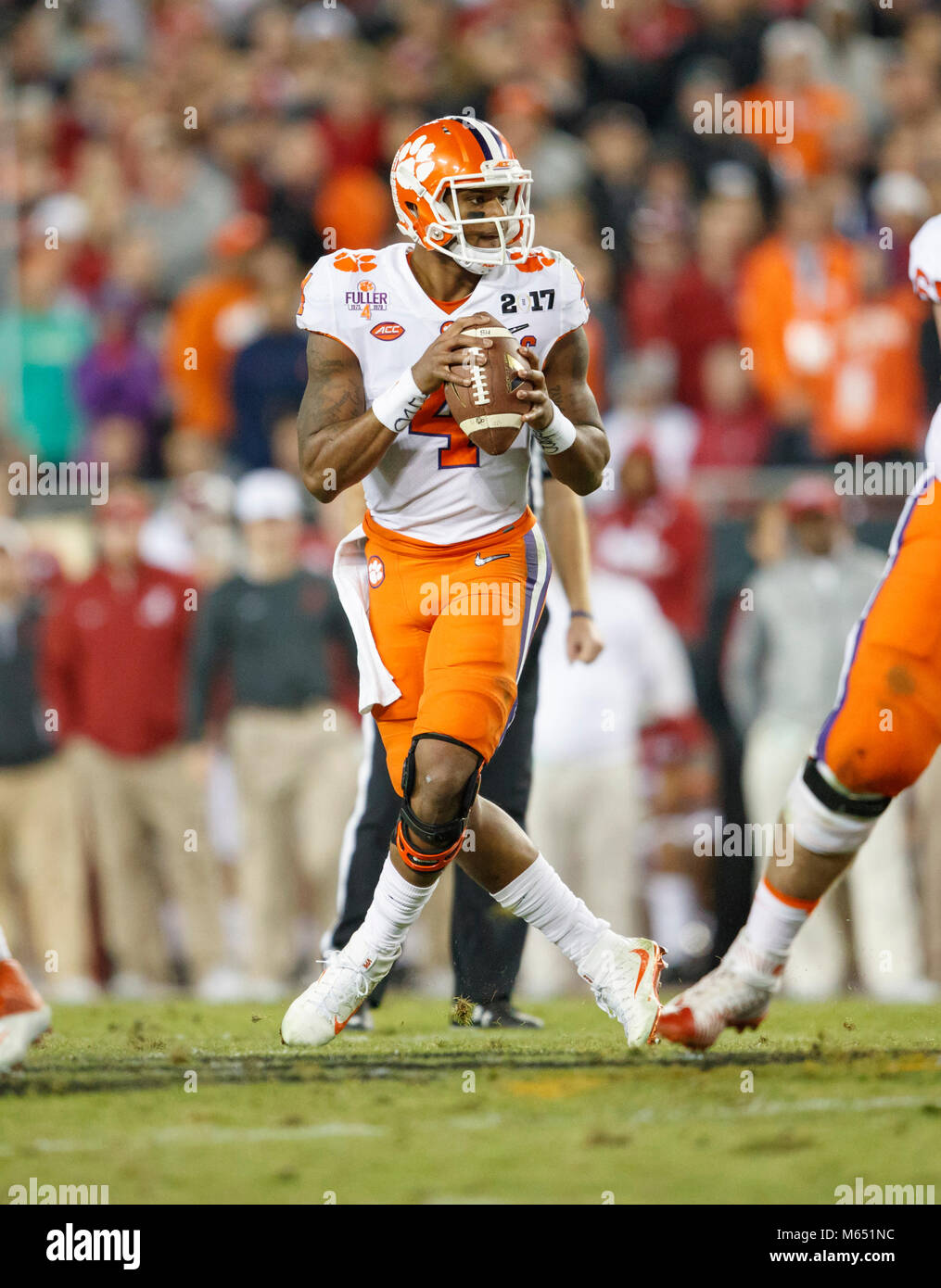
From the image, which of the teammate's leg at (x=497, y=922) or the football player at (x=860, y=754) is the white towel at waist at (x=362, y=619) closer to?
the teammate's leg at (x=497, y=922)

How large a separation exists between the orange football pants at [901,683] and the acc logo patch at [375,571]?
1191 mm

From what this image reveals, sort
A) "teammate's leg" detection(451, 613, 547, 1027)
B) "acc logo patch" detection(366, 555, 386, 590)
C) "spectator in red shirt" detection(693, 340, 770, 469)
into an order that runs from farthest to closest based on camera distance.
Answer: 1. "spectator in red shirt" detection(693, 340, 770, 469)
2. "teammate's leg" detection(451, 613, 547, 1027)
3. "acc logo patch" detection(366, 555, 386, 590)

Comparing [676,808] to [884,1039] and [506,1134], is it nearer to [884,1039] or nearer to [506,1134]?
[884,1039]

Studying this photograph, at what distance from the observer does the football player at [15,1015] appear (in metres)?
4.50

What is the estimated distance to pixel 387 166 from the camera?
1052cm

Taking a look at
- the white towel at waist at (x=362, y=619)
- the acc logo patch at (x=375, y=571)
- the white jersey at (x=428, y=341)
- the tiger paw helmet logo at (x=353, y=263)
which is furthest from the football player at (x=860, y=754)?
the tiger paw helmet logo at (x=353, y=263)

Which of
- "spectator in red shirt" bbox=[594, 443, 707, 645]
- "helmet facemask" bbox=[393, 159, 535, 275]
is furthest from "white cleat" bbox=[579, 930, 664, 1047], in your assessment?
"spectator in red shirt" bbox=[594, 443, 707, 645]

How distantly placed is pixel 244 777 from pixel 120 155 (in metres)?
5.34

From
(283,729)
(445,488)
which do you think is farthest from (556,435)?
(283,729)

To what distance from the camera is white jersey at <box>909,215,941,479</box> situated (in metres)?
4.46

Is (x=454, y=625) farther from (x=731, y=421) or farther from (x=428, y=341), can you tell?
(x=731, y=421)

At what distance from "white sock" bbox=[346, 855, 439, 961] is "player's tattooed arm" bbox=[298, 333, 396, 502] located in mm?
933

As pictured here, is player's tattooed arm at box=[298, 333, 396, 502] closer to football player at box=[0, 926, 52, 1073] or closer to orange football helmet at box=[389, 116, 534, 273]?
orange football helmet at box=[389, 116, 534, 273]
